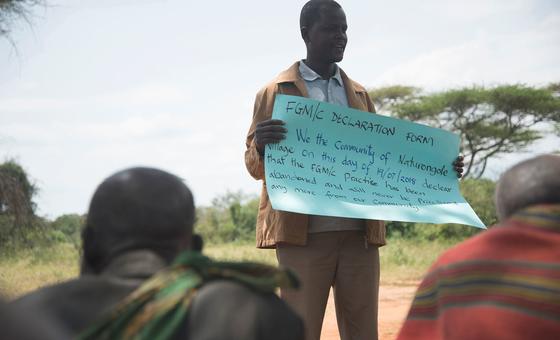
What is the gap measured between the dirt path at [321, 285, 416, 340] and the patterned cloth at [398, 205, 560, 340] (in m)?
4.51

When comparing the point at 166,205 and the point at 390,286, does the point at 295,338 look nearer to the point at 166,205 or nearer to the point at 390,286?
the point at 166,205

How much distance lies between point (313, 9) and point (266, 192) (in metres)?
0.95

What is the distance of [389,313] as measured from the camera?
798cm

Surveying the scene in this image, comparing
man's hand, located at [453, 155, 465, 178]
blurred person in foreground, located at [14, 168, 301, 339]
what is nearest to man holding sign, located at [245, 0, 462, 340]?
man's hand, located at [453, 155, 465, 178]

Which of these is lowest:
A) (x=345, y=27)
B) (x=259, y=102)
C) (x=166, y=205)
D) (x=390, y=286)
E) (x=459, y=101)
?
(x=390, y=286)

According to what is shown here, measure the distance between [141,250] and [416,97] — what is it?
982 inches

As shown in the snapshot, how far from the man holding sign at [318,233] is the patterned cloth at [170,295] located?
1906 mm

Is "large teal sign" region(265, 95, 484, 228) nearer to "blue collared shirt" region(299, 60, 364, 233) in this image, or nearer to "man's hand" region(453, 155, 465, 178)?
"man's hand" region(453, 155, 465, 178)

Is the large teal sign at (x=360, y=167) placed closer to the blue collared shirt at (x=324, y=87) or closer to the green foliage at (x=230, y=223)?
the blue collared shirt at (x=324, y=87)

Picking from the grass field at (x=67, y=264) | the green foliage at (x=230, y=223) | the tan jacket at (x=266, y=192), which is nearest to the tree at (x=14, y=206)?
the grass field at (x=67, y=264)

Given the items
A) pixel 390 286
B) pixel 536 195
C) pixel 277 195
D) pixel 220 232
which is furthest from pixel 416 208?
pixel 220 232

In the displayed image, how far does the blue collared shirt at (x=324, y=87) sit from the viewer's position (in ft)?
12.6

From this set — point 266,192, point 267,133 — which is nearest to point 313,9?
point 267,133

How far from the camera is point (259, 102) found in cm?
376
